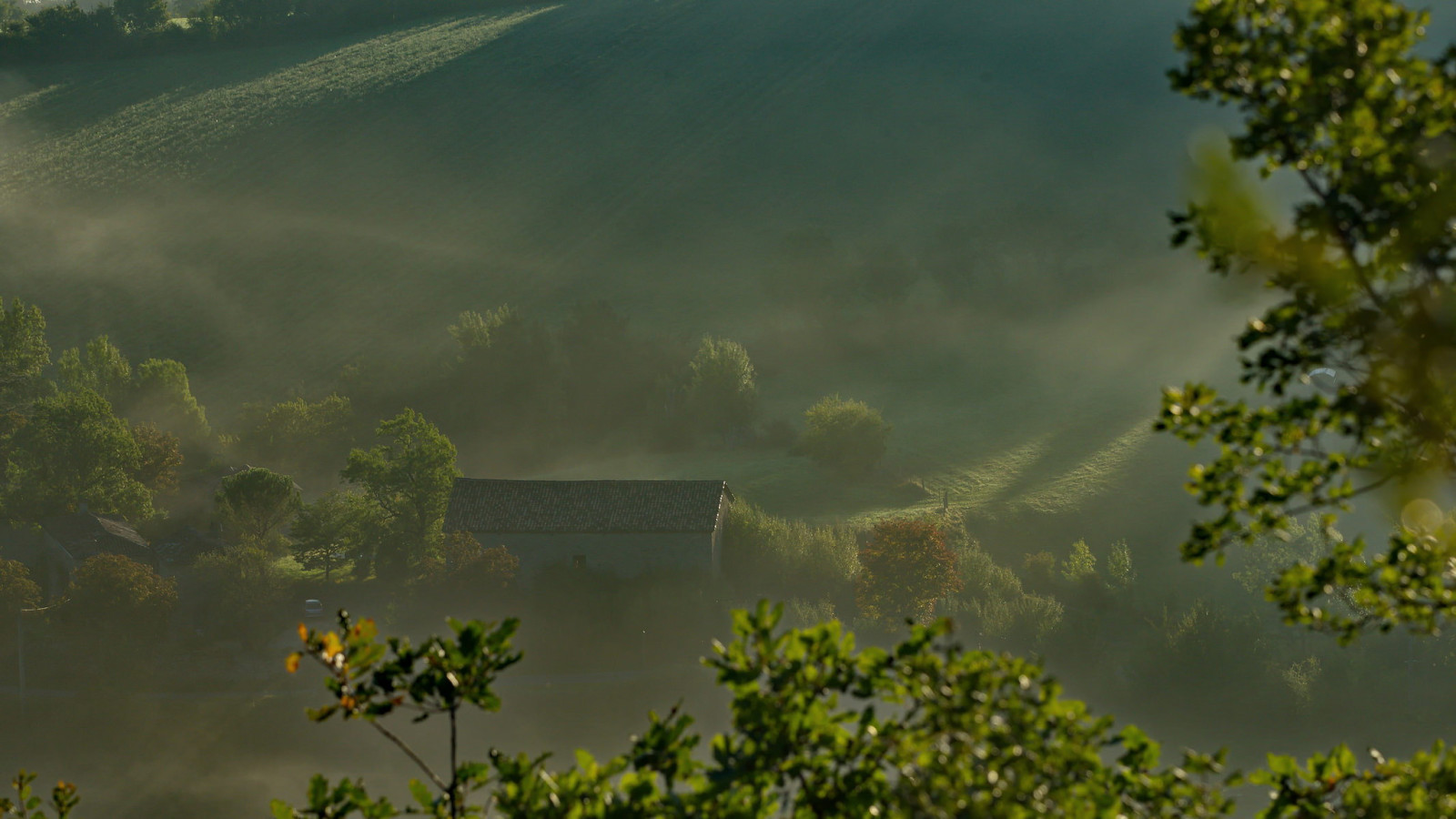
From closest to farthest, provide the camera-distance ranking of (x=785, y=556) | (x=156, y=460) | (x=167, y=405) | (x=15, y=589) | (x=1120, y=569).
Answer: (x=1120, y=569) → (x=15, y=589) → (x=785, y=556) → (x=156, y=460) → (x=167, y=405)

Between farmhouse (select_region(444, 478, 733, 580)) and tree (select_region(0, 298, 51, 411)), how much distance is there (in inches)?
1366

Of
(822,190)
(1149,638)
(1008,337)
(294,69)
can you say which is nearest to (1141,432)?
(1008,337)

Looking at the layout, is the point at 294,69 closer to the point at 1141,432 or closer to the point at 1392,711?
the point at 1141,432

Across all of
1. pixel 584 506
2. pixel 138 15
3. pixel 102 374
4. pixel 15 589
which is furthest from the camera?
pixel 138 15

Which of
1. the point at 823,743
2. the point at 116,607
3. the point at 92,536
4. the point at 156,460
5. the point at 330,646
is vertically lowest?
the point at 116,607

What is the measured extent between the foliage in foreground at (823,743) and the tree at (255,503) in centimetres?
5461

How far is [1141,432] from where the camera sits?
72.3 m

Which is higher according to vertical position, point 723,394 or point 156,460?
point 723,394

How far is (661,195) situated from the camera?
11688cm

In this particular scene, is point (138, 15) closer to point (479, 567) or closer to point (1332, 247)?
point (479, 567)

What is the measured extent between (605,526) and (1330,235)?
154ft

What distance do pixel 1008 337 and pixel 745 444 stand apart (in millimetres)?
30095

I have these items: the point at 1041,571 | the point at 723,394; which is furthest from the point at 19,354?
the point at 1041,571

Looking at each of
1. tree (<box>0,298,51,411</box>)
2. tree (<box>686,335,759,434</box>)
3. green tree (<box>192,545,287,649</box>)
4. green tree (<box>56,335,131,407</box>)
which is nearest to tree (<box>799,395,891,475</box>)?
tree (<box>686,335,759,434</box>)
